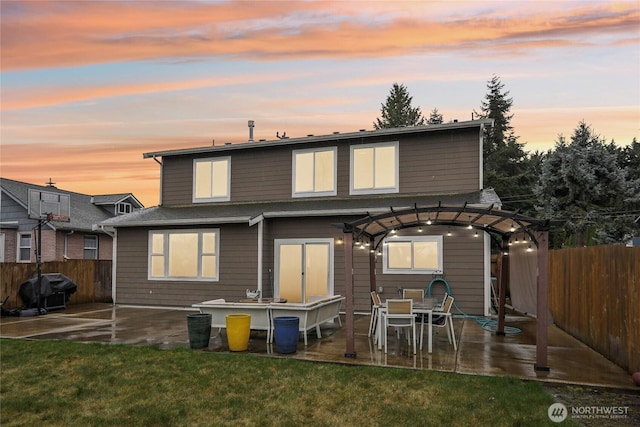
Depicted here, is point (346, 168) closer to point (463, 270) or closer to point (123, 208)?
point (463, 270)

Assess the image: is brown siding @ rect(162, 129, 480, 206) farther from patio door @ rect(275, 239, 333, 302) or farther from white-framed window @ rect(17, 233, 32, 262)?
white-framed window @ rect(17, 233, 32, 262)

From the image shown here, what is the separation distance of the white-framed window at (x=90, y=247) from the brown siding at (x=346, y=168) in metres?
8.98

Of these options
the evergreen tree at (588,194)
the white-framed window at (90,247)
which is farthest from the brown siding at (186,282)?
the evergreen tree at (588,194)

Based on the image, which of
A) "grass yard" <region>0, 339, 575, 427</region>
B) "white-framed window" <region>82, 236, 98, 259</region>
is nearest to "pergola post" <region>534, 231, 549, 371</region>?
"grass yard" <region>0, 339, 575, 427</region>

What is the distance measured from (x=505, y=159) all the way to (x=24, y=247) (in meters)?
32.5

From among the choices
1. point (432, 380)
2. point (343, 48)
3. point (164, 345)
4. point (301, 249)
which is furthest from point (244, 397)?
point (343, 48)

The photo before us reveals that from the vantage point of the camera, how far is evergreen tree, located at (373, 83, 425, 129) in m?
39.1

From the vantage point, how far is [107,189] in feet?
101

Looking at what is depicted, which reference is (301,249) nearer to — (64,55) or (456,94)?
(64,55)

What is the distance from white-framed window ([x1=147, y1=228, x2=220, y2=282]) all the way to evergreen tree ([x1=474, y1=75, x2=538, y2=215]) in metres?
22.4

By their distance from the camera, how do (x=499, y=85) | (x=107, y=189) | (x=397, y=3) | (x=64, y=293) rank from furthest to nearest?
(x=499, y=85) < (x=107, y=189) < (x=64, y=293) < (x=397, y=3)

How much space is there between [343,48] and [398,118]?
26.9m

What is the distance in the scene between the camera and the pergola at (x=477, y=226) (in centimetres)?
668

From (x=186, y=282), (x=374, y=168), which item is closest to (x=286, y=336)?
(x=374, y=168)
